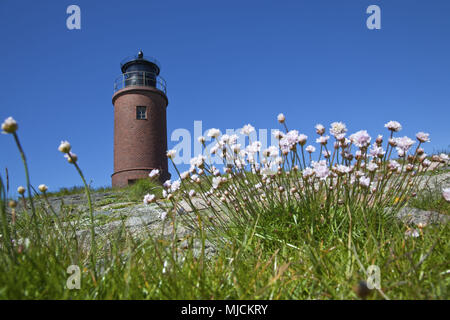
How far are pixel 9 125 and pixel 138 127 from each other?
53.1 ft

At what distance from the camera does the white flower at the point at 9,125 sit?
3.72 feet

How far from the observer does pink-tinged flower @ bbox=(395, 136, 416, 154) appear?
2.24m

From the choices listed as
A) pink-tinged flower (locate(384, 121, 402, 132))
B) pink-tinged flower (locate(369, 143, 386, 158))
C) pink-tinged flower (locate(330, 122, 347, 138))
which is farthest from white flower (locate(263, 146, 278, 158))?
pink-tinged flower (locate(384, 121, 402, 132))

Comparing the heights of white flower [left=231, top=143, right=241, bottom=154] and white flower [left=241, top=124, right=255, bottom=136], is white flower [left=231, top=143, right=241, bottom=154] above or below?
below

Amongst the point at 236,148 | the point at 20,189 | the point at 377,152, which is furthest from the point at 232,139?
the point at 20,189

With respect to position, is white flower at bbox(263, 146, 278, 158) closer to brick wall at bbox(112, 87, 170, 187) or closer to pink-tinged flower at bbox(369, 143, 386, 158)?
pink-tinged flower at bbox(369, 143, 386, 158)

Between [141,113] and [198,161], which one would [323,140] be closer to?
[198,161]

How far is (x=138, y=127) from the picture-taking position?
54.6ft

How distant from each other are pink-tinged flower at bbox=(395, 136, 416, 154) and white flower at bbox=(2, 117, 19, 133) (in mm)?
2515

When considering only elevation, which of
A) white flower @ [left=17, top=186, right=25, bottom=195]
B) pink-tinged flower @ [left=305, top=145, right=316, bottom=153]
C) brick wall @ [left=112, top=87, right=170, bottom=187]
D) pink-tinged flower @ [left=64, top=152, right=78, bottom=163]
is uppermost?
brick wall @ [left=112, top=87, right=170, bottom=187]

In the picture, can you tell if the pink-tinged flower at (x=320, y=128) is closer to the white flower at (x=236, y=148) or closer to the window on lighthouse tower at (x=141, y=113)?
the white flower at (x=236, y=148)

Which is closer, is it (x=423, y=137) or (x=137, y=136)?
(x=423, y=137)

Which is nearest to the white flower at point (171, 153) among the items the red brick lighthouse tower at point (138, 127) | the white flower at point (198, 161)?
the white flower at point (198, 161)
